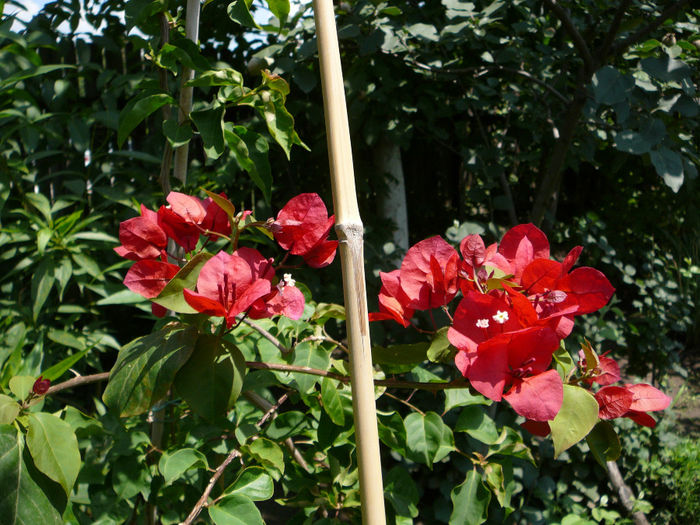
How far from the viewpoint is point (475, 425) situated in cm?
90

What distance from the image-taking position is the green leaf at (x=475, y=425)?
895 mm

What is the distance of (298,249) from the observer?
0.63 metres

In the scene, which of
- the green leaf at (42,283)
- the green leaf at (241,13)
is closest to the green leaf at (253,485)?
the green leaf at (241,13)

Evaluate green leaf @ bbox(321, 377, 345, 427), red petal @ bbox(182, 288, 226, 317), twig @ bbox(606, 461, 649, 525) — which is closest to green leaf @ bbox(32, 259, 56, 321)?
green leaf @ bbox(321, 377, 345, 427)

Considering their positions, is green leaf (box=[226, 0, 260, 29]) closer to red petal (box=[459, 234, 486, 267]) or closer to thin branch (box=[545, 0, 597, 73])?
red petal (box=[459, 234, 486, 267])

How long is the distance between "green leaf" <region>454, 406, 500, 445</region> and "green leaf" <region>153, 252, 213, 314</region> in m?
0.50

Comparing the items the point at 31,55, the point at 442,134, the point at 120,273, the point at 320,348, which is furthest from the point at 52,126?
the point at 320,348

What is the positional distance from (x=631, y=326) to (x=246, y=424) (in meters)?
1.89

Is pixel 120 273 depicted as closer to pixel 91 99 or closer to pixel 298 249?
pixel 91 99

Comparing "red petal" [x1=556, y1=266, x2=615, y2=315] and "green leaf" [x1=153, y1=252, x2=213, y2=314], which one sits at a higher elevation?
"green leaf" [x1=153, y1=252, x2=213, y2=314]

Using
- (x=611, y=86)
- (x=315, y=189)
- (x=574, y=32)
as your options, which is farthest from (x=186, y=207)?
(x=315, y=189)

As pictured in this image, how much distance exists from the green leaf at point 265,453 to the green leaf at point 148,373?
25cm

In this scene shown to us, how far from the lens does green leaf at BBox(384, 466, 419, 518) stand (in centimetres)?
87

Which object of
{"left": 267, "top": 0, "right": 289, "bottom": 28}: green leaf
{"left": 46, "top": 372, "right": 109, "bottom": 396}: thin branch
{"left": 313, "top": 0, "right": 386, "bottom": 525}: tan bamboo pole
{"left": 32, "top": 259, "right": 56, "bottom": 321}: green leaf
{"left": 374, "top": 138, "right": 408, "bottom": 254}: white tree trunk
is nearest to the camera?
{"left": 313, "top": 0, "right": 386, "bottom": 525}: tan bamboo pole
